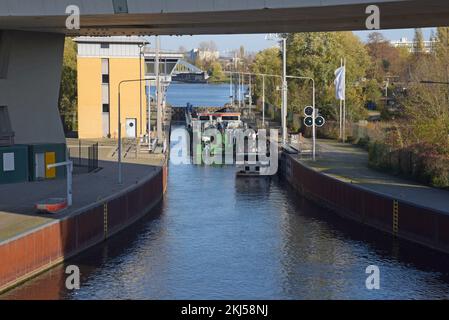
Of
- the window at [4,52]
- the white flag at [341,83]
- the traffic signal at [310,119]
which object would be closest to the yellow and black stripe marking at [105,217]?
the window at [4,52]

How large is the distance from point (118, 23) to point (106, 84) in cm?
2872

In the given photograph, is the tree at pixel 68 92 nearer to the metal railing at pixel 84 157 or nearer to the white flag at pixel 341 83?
the metal railing at pixel 84 157

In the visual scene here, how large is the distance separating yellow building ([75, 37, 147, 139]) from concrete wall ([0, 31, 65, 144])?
20961mm

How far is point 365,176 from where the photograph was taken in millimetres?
37500

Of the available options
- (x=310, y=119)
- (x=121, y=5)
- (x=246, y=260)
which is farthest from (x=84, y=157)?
(x=246, y=260)

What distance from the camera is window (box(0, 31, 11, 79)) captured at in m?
33.8

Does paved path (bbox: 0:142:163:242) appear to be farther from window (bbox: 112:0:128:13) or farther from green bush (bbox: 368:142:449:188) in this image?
green bush (bbox: 368:142:449:188)

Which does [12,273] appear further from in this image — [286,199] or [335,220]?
[286,199]

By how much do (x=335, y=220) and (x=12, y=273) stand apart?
1600cm

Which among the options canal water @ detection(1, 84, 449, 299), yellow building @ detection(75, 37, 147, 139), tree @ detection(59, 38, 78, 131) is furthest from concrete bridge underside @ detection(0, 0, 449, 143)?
tree @ detection(59, 38, 78, 131)

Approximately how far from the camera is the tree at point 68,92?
68.0m

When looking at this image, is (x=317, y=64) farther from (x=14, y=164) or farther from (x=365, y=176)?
(x=14, y=164)
